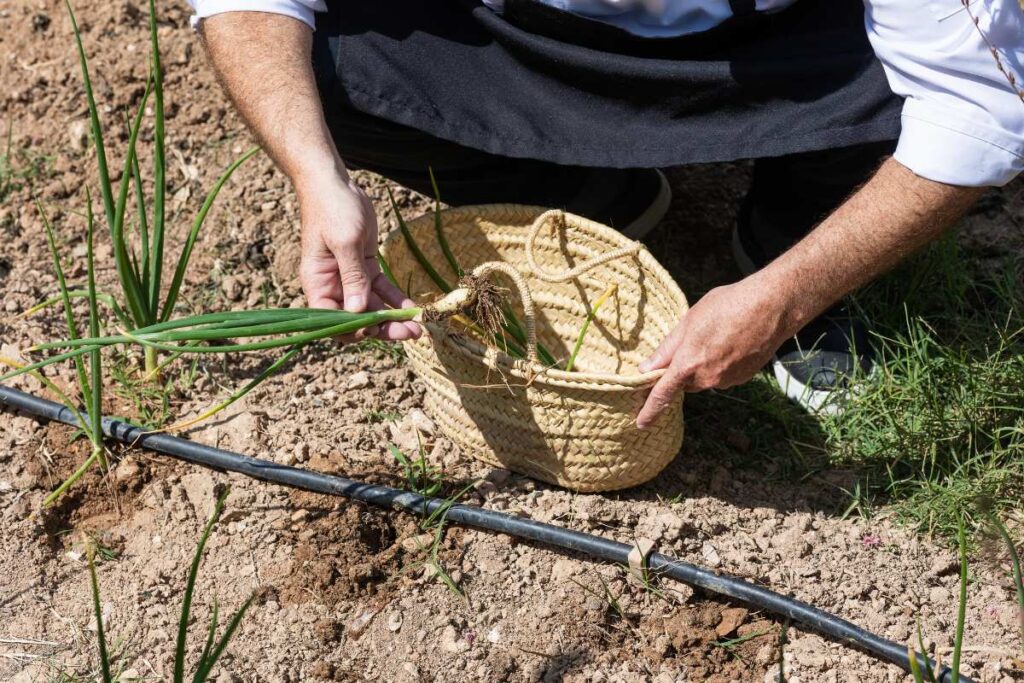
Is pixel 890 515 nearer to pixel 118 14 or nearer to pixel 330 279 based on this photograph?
pixel 330 279

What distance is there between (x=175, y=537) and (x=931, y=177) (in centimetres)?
118

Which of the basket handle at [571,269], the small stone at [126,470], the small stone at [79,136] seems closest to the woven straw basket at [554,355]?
the basket handle at [571,269]

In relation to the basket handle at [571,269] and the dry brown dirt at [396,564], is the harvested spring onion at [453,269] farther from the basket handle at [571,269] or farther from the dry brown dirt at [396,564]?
the dry brown dirt at [396,564]

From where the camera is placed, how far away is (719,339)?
144 centimetres

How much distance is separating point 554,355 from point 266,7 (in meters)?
0.76

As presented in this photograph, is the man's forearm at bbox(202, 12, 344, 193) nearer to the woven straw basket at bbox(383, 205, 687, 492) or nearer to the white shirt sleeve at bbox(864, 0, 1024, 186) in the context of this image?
the woven straw basket at bbox(383, 205, 687, 492)

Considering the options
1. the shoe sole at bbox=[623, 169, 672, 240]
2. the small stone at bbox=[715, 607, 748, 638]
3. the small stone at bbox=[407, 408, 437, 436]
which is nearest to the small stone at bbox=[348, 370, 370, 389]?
the small stone at bbox=[407, 408, 437, 436]

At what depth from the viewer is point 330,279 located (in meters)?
1.50

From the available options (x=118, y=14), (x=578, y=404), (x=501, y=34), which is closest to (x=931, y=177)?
(x=578, y=404)

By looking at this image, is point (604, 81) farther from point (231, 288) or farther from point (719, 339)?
point (231, 288)

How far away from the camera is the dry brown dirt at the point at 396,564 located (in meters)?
1.50

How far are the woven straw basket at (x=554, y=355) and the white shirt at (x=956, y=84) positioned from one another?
414 mm

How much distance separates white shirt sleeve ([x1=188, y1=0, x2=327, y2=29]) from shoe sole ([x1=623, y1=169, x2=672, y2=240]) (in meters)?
0.73

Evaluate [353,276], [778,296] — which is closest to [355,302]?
[353,276]
